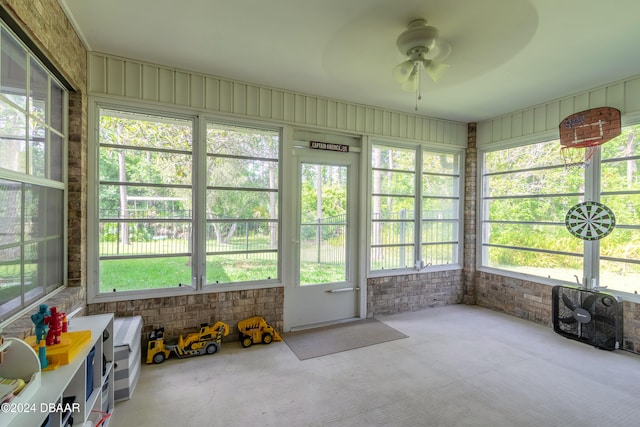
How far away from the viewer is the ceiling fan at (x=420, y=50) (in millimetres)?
2254

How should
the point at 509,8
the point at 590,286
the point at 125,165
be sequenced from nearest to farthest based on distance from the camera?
the point at 509,8 < the point at 125,165 < the point at 590,286

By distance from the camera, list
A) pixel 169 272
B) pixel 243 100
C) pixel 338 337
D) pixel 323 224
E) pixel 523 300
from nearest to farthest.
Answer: pixel 169 272 < pixel 243 100 < pixel 338 337 < pixel 323 224 < pixel 523 300

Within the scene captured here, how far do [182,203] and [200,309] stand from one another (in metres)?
1.18

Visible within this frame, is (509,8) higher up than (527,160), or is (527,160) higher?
(509,8)

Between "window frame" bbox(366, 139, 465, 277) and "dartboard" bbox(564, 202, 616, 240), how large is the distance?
4.92 feet

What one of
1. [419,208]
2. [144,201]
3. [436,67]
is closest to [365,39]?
[436,67]

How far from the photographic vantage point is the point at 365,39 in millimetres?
2523

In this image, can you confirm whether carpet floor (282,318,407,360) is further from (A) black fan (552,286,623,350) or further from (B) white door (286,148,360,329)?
(A) black fan (552,286,623,350)

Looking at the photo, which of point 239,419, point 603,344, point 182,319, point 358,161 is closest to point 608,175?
point 603,344

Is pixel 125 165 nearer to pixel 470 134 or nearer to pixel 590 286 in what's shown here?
pixel 470 134

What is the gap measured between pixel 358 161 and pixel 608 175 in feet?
9.59

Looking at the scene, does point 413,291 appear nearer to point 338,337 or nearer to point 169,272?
point 338,337

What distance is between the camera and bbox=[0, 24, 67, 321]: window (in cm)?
175

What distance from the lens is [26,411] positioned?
3.58ft
